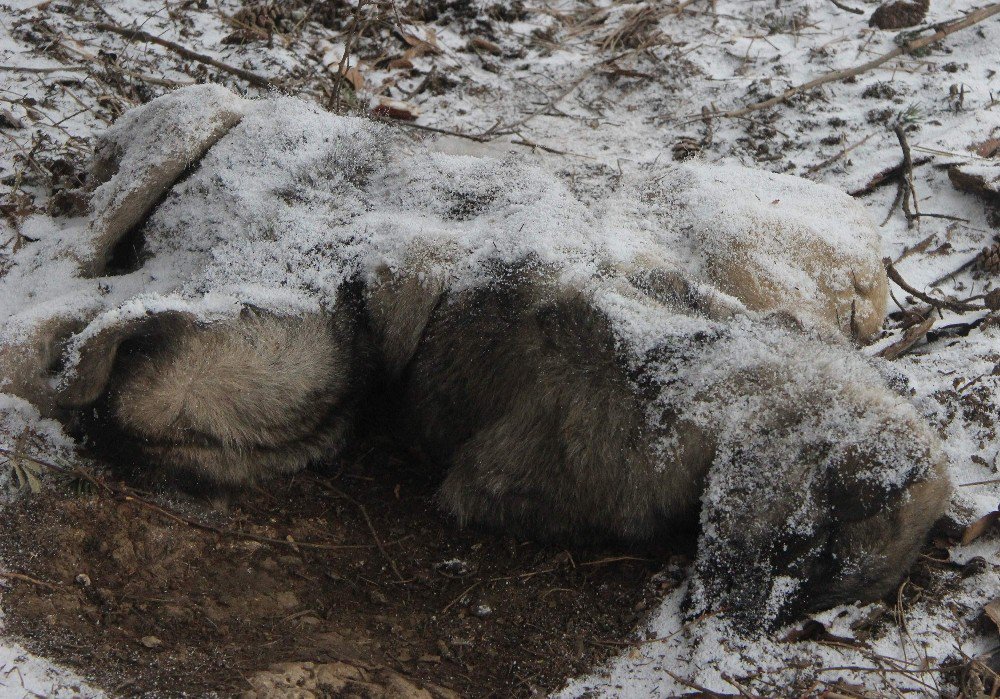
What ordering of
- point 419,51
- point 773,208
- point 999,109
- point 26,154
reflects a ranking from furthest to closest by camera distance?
point 419,51 → point 999,109 → point 26,154 → point 773,208

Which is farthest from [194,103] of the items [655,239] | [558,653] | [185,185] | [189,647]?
[558,653]

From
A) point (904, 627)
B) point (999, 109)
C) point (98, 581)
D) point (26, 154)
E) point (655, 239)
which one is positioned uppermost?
point (999, 109)

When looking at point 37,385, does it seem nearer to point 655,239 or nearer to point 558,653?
point 558,653

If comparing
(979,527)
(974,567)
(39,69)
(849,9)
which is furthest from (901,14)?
(39,69)

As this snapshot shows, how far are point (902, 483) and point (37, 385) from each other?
7.94 feet

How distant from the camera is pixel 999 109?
416 cm

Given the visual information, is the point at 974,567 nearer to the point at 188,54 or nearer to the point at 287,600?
the point at 287,600

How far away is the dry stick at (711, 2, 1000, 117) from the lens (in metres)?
4.27

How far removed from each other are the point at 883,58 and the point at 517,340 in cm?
295

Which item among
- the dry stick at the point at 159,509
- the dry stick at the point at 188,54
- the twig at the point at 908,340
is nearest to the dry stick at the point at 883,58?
the twig at the point at 908,340

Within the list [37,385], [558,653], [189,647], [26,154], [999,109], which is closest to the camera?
[189,647]

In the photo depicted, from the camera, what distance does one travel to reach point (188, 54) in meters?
4.14

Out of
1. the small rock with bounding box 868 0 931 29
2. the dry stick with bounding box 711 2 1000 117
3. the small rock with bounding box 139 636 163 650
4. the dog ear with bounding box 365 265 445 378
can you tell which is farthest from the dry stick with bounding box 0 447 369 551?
the small rock with bounding box 868 0 931 29

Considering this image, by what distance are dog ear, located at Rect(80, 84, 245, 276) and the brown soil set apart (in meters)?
1.01
